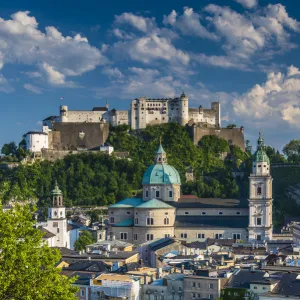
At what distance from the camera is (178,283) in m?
49.0

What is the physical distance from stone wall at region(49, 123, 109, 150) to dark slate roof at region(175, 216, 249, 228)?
43228 millimetres

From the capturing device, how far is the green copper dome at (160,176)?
8819 centimetres

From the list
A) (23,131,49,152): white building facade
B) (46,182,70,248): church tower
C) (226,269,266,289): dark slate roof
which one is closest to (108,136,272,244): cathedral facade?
(46,182,70,248): church tower

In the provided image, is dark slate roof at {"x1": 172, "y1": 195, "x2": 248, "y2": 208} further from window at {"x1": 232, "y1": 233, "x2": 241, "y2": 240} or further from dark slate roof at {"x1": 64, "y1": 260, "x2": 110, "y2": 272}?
dark slate roof at {"x1": 64, "y1": 260, "x2": 110, "y2": 272}

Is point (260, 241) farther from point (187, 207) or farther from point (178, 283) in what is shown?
point (178, 283)

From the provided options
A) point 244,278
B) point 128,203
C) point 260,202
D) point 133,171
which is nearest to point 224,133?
point 133,171

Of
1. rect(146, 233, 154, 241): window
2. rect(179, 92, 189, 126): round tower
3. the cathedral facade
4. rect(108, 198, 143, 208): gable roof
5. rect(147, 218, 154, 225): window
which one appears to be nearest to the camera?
the cathedral facade

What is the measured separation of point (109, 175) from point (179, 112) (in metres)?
21.9

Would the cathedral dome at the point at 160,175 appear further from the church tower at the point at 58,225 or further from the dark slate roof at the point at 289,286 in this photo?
the dark slate roof at the point at 289,286

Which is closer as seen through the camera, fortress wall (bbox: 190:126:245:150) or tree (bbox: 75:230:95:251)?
tree (bbox: 75:230:95:251)

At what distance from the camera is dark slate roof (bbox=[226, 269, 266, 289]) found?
47.6 m

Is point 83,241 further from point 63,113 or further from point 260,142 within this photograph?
point 63,113

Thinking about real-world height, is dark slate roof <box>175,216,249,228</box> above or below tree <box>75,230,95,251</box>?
above

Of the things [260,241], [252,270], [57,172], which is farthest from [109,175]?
[252,270]
